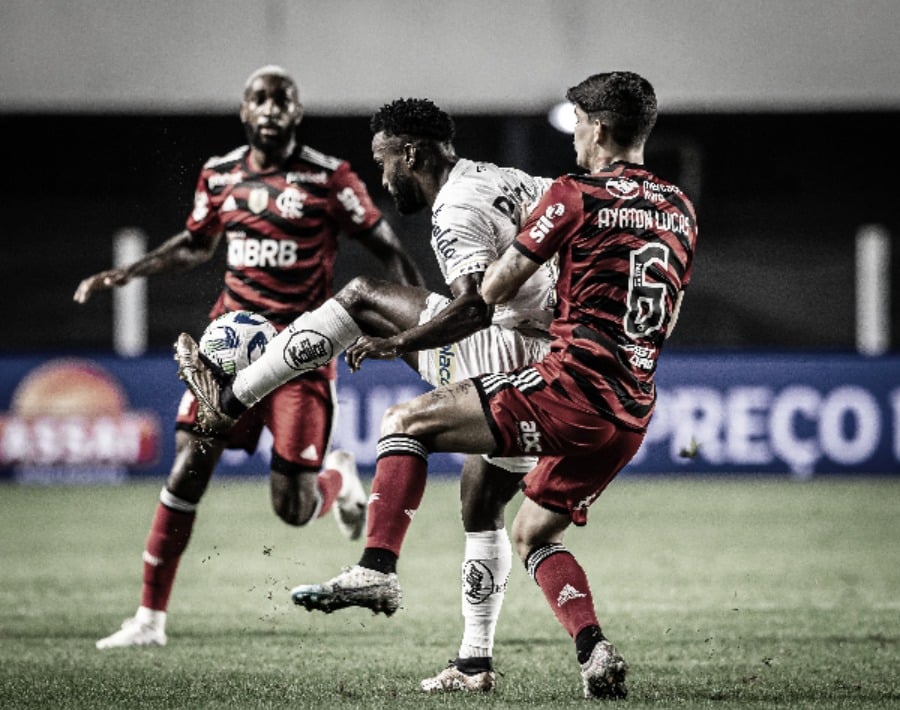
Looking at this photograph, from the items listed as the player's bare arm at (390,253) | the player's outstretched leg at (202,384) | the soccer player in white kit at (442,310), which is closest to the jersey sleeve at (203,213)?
the player's bare arm at (390,253)

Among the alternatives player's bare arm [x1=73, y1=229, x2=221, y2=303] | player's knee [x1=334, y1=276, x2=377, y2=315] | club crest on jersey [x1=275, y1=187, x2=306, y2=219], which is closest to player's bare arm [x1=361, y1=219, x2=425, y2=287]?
club crest on jersey [x1=275, y1=187, x2=306, y2=219]

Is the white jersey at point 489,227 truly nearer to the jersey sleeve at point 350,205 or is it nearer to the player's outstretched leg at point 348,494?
the jersey sleeve at point 350,205

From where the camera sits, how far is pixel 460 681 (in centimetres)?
560

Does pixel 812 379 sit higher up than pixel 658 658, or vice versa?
pixel 812 379

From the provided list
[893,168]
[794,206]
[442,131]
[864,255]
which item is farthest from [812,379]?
[442,131]

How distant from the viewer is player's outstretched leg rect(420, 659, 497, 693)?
5547mm

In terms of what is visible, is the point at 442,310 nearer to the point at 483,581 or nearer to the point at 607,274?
the point at 607,274

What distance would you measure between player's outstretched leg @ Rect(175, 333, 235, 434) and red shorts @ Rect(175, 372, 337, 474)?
1.11 m

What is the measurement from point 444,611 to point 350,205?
1.96 metres

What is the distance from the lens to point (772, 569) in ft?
30.3

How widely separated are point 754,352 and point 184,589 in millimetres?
7361

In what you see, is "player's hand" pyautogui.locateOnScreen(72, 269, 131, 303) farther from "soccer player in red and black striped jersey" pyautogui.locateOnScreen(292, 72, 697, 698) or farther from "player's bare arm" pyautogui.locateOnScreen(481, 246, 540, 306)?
"player's bare arm" pyautogui.locateOnScreen(481, 246, 540, 306)

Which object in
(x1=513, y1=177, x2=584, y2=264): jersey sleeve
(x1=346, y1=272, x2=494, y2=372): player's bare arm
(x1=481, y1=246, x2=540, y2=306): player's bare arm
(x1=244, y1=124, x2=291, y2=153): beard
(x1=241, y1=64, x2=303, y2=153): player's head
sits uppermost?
(x1=241, y1=64, x2=303, y2=153): player's head

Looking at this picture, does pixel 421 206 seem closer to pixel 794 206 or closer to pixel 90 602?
pixel 90 602
